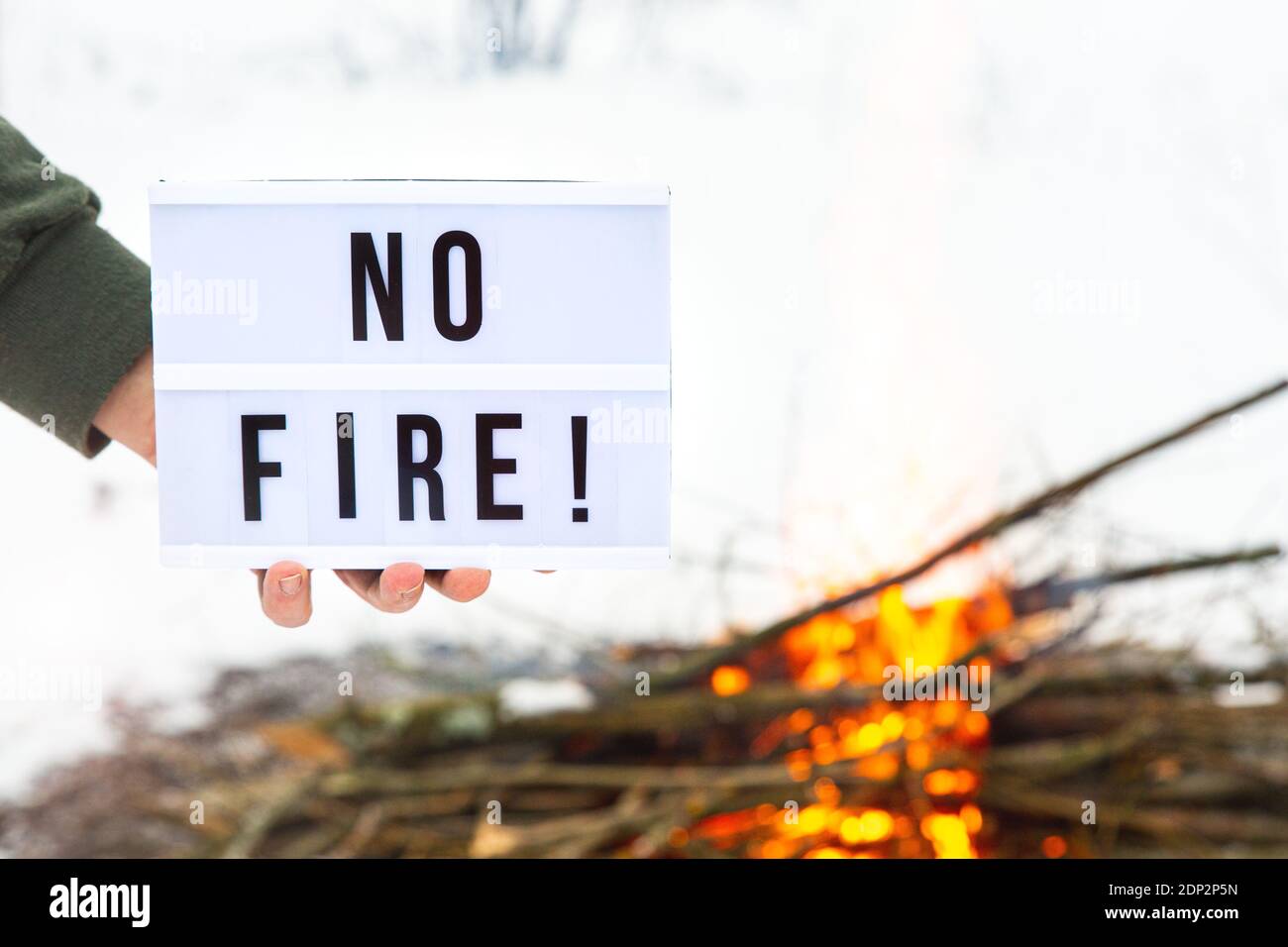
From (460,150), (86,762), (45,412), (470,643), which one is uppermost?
(460,150)

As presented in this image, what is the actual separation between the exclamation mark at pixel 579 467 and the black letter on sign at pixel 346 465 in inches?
8.1

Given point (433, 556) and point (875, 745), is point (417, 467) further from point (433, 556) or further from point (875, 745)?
point (875, 745)

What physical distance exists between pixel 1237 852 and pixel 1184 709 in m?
0.23

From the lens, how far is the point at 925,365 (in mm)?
1603

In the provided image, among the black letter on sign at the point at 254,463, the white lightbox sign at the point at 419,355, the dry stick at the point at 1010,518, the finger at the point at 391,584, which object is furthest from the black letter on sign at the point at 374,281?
the dry stick at the point at 1010,518

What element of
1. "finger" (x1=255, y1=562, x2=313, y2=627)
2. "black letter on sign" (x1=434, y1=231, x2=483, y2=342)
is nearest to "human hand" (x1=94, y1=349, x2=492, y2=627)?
"finger" (x1=255, y1=562, x2=313, y2=627)

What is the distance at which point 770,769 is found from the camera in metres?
1.52

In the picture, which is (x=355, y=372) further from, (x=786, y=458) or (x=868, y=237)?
(x=868, y=237)

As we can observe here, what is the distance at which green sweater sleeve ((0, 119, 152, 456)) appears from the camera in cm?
92

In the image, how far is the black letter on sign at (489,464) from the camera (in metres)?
0.90

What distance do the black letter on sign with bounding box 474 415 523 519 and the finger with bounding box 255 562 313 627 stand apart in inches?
7.3

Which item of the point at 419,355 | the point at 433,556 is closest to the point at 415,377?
the point at 419,355

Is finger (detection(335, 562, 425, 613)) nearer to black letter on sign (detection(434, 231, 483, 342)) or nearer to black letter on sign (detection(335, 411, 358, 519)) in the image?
black letter on sign (detection(335, 411, 358, 519))
